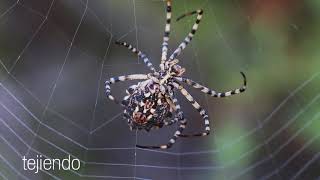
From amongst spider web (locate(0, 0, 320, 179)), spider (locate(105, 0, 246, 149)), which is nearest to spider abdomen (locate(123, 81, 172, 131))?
spider (locate(105, 0, 246, 149))

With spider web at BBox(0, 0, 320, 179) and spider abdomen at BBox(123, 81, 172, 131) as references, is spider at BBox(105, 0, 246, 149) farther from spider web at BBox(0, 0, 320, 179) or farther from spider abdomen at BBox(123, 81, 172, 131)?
spider web at BBox(0, 0, 320, 179)

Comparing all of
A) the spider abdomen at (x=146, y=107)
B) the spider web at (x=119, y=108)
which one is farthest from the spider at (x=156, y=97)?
the spider web at (x=119, y=108)

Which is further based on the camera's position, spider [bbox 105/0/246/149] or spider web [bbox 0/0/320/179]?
spider web [bbox 0/0/320/179]

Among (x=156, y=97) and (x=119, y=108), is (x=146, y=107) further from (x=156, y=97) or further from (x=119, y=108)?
(x=119, y=108)

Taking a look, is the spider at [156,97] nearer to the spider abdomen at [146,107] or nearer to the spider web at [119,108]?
the spider abdomen at [146,107]

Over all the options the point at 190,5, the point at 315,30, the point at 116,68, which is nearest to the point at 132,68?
the point at 116,68

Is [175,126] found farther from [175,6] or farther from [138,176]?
[175,6]

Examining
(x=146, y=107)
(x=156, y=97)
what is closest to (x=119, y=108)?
(x=156, y=97)
